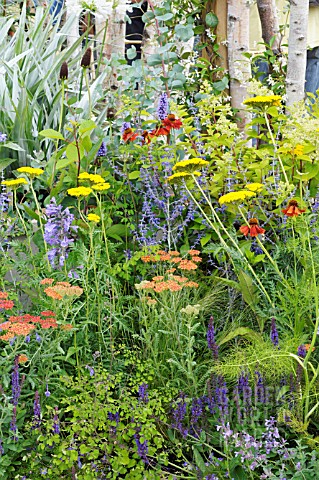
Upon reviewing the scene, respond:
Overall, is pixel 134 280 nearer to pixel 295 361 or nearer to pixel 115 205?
pixel 115 205

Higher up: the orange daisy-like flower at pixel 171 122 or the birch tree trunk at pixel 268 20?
the birch tree trunk at pixel 268 20

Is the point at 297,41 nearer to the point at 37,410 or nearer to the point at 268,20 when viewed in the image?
the point at 268,20

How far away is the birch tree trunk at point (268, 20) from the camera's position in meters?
4.77

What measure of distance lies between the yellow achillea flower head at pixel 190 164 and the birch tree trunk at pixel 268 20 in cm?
233

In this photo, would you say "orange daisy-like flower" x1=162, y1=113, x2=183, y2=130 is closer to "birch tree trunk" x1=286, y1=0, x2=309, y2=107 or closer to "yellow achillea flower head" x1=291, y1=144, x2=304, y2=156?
"yellow achillea flower head" x1=291, y1=144, x2=304, y2=156

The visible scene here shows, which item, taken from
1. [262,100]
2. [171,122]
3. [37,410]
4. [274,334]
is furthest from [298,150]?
[37,410]

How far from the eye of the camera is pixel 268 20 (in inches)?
190

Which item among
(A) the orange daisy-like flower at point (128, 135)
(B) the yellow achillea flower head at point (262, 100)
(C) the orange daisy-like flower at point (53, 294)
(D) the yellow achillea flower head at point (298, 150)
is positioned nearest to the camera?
(C) the orange daisy-like flower at point (53, 294)

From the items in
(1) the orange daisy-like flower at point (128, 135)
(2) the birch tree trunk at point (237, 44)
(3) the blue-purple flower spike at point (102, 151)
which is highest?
(2) the birch tree trunk at point (237, 44)

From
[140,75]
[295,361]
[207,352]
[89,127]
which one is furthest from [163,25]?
[295,361]

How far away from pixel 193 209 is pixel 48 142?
105cm

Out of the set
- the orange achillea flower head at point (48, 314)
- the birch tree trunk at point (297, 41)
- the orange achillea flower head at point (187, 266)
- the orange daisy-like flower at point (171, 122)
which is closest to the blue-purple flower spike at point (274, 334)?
the orange achillea flower head at point (187, 266)

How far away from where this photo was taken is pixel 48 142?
12.7 ft

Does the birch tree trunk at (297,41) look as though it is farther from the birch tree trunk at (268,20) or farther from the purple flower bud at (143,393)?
the purple flower bud at (143,393)
